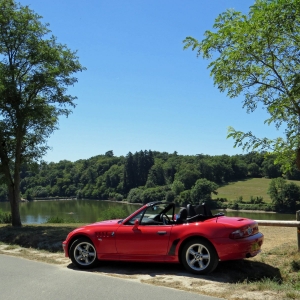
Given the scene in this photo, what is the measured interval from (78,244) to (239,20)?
611cm

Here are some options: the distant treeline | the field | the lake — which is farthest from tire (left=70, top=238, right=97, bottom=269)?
the field

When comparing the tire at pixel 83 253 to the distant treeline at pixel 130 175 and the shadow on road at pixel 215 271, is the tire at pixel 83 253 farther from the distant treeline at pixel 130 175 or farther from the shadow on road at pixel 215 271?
the distant treeline at pixel 130 175

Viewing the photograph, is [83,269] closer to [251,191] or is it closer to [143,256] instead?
[143,256]

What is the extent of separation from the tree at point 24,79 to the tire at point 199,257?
1108cm

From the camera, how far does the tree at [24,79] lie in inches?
639

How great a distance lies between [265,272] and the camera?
23.3 ft

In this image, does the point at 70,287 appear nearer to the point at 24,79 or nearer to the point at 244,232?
the point at 244,232

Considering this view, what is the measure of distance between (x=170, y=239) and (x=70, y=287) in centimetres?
198

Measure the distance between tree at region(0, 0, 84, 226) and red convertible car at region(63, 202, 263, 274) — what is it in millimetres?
9483

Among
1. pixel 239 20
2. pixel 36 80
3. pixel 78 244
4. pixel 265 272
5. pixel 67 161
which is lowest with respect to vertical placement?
pixel 265 272

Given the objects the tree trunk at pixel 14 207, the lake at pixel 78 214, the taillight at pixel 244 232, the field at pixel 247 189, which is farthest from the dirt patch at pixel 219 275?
the field at pixel 247 189

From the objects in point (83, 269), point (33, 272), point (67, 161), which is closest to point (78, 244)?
point (83, 269)

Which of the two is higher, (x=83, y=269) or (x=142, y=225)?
(x=142, y=225)

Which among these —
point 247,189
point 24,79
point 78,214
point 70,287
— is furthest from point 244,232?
point 247,189
